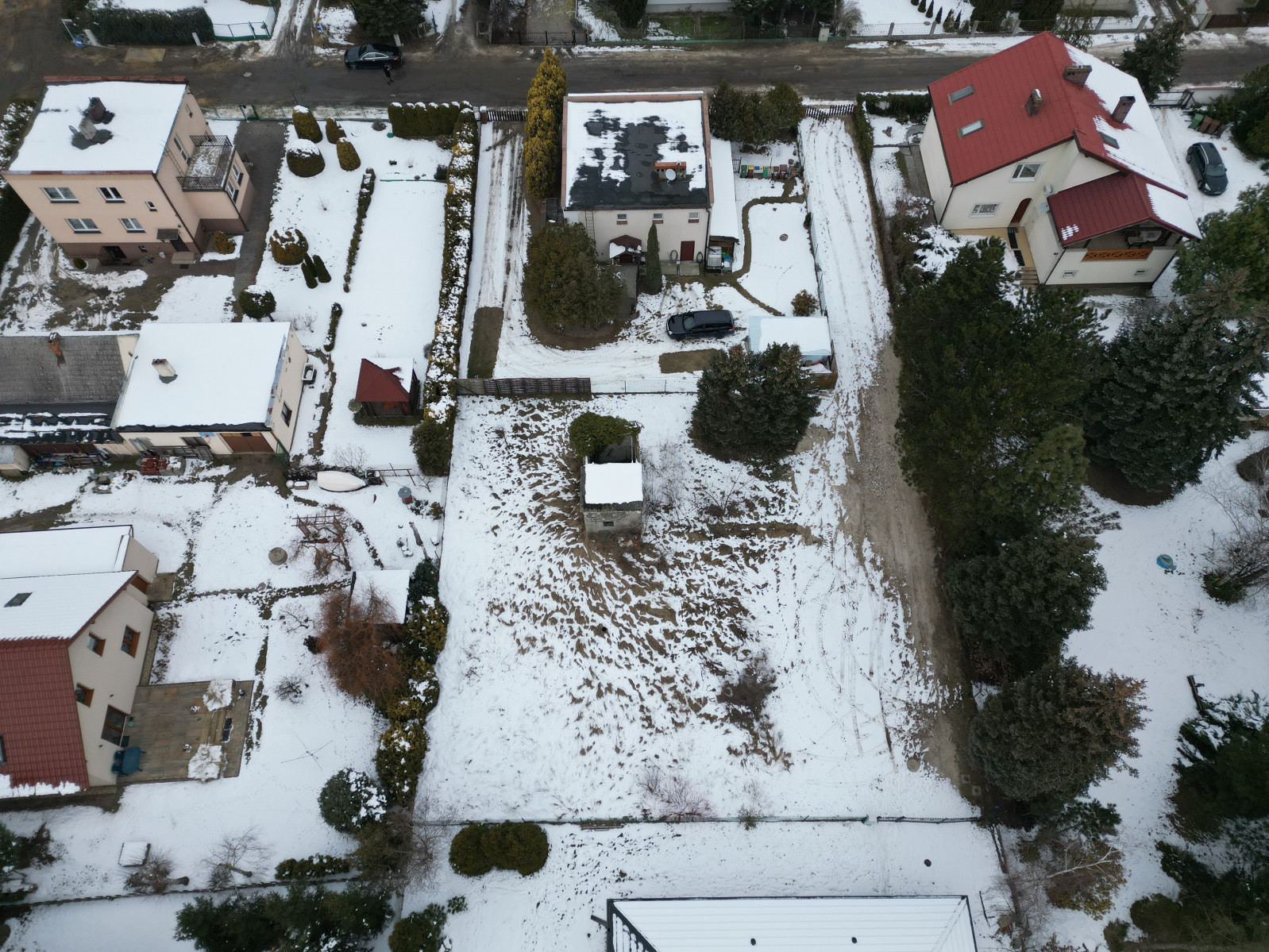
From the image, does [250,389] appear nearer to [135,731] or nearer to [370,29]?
[135,731]

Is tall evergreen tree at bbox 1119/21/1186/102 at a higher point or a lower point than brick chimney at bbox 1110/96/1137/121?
higher

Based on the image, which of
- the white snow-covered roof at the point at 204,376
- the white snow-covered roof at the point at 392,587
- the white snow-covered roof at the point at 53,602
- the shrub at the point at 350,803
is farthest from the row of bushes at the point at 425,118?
the shrub at the point at 350,803

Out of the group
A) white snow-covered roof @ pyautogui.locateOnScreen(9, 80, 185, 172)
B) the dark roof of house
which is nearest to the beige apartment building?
white snow-covered roof @ pyautogui.locateOnScreen(9, 80, 185, 172)

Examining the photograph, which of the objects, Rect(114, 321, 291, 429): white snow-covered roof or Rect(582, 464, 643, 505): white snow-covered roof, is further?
Rect(114, 321, 291, 429): white snow-covered roof

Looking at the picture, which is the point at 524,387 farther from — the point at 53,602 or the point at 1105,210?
the point at 1105,210

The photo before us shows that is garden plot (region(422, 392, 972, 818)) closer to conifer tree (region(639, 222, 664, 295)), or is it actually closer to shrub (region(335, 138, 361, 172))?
conifer tree (region(639, 222, 664, 295))

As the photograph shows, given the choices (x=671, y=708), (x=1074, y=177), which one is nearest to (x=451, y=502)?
(x=671, y=708)

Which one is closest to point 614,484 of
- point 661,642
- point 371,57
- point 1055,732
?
point 661,642
